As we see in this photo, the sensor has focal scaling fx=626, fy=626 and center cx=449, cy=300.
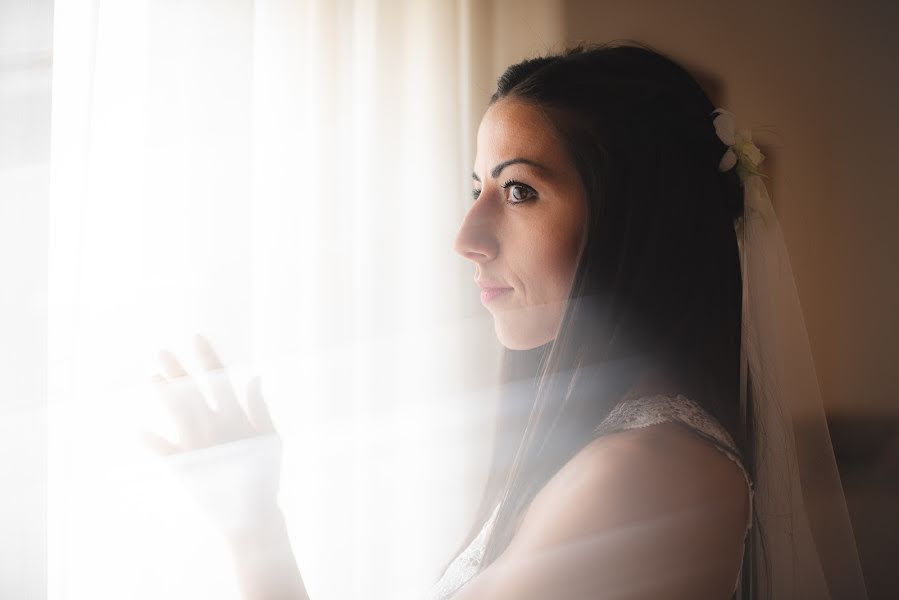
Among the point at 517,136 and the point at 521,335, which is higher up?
the point at 517,136

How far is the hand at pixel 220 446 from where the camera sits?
717 mm

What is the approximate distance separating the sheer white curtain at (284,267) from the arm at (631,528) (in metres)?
0.61

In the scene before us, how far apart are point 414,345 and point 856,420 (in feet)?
3.25

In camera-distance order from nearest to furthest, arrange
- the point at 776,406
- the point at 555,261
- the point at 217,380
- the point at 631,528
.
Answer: the point at 631,528 → the point at 217,380 → the point at 555,261 → the point at 776,406

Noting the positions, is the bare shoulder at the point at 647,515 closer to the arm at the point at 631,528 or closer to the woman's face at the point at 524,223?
the arm at the point at 631,528

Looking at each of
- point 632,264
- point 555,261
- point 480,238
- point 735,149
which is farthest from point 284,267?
point 735,149

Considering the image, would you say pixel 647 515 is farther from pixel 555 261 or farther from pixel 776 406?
pixel 776 406

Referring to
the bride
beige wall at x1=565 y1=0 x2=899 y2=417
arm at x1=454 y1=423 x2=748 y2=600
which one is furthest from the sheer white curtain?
arm at x1=454 y1=423 x2=748 y2=600

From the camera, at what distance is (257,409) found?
767 mm

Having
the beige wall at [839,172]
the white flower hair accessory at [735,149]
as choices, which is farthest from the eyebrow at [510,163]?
the beige wall at [839,172]

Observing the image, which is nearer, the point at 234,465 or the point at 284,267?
the point at 234,465

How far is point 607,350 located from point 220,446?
1.60 feet

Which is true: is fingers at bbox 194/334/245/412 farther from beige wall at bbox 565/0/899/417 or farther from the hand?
beige wall at bbox 565/0/899/417

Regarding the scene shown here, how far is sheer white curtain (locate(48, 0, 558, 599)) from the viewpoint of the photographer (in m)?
1.02
